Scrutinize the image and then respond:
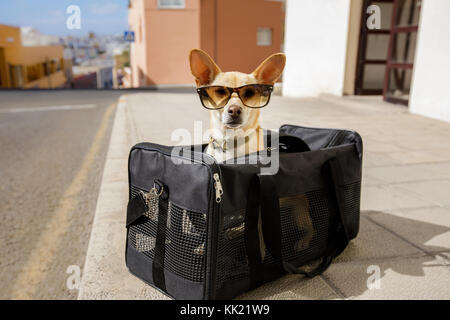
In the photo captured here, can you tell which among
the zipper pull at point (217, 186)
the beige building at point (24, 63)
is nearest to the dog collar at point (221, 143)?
→ the zipper pull at point (217, 186)

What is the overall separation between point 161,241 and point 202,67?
0.71 m

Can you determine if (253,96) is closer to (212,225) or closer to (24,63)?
(212,225)

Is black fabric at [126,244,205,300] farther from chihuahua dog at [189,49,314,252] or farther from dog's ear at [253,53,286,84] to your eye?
dog's ear at [253,53,286,84]

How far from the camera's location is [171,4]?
1445 cm

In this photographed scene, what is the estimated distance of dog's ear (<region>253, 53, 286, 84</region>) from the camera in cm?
150

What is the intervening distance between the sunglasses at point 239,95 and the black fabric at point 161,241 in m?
0.40

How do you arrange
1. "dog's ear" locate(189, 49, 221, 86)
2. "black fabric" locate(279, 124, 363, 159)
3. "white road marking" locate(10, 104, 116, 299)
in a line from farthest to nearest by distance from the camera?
"white road marking" locate(10, 104, 116, 299) < "black fabric" locate(279, 124, 363, 159) < "dog's ear" locate(189, 49, 221, 86)

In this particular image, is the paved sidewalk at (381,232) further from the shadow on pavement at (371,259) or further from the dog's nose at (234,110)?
the dog's nose at (234,110)

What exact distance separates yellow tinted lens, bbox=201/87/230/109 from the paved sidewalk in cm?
77

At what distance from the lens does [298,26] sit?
9469 mm

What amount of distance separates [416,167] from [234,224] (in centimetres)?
259

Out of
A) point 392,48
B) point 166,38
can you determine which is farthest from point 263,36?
point 166,38

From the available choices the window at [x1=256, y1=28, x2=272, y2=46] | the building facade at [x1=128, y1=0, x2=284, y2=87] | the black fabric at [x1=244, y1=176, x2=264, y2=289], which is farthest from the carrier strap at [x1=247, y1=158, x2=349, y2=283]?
the window at [x1=256, y1=28, x2=272, y2=46]
